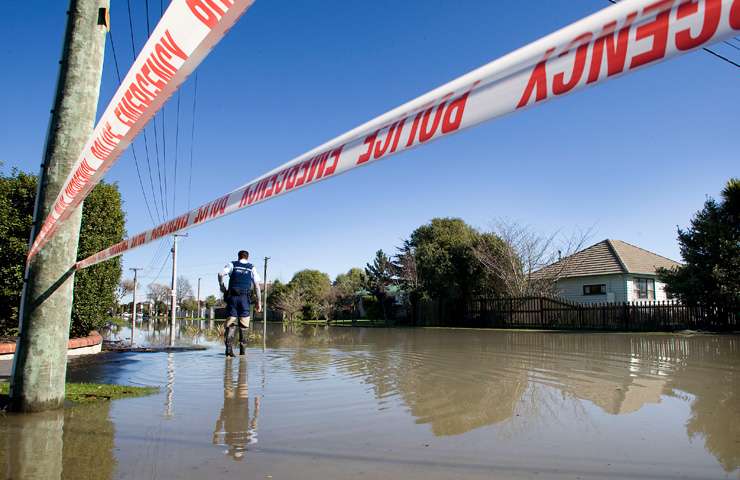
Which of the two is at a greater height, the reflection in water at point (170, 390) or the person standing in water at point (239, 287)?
the person standing in water at point (239, 287)

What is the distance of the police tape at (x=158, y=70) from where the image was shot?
6.93 feet

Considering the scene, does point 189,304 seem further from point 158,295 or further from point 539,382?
point 539,382

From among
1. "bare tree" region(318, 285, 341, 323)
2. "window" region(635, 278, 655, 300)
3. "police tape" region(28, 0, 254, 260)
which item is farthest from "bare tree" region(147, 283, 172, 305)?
"police tape" region(28, 0, 254, 260)

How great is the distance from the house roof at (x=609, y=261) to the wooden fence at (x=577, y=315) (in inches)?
161

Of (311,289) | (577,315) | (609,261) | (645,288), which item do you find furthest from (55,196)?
(311,289)

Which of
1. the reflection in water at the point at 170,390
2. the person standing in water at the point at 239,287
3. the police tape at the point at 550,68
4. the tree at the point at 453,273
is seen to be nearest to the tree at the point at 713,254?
the tree at the point at 453,273

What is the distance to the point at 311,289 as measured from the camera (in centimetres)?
5641

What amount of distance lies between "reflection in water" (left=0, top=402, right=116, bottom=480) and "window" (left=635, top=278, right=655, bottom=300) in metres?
33.2

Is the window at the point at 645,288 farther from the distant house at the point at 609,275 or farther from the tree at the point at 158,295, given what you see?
the tree at the point at 158,295

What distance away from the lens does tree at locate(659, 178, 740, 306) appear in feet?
63.0

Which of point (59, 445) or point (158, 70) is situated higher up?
point (158, 70)

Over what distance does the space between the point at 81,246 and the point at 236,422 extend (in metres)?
8.24

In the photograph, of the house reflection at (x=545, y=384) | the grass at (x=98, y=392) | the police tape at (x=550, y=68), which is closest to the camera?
the police tape at (x=550, y=68)

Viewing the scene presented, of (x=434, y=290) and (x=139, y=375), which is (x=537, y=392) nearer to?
(x=139, y=375)
